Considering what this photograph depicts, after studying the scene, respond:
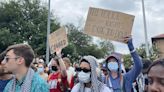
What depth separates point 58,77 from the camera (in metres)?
6.32

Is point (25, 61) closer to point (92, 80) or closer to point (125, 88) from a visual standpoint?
point (92, 80)

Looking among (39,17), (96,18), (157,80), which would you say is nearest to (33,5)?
(39,17)

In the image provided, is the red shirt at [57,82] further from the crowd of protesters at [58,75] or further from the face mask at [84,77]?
the face mask at [84,77]

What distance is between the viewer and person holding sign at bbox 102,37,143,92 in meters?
5.40

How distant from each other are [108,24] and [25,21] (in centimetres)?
3537

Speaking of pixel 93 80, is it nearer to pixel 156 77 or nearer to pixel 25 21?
pixel 156 77

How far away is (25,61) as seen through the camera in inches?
181

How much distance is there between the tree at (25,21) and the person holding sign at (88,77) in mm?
33319

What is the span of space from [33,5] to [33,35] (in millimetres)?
3630

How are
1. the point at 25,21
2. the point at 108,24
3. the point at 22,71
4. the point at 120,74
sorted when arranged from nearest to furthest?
the point at 22,71, the point at 108,24, the point at 120,74, the point at 25,21

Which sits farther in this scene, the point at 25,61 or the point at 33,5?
the point at 33,5

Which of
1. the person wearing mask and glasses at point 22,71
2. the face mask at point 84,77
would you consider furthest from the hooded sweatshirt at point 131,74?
the person wearing mask and glasses at point 22,71

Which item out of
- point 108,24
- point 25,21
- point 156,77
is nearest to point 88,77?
point 108,24

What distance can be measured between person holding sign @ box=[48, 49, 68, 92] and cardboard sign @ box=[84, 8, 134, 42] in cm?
63
